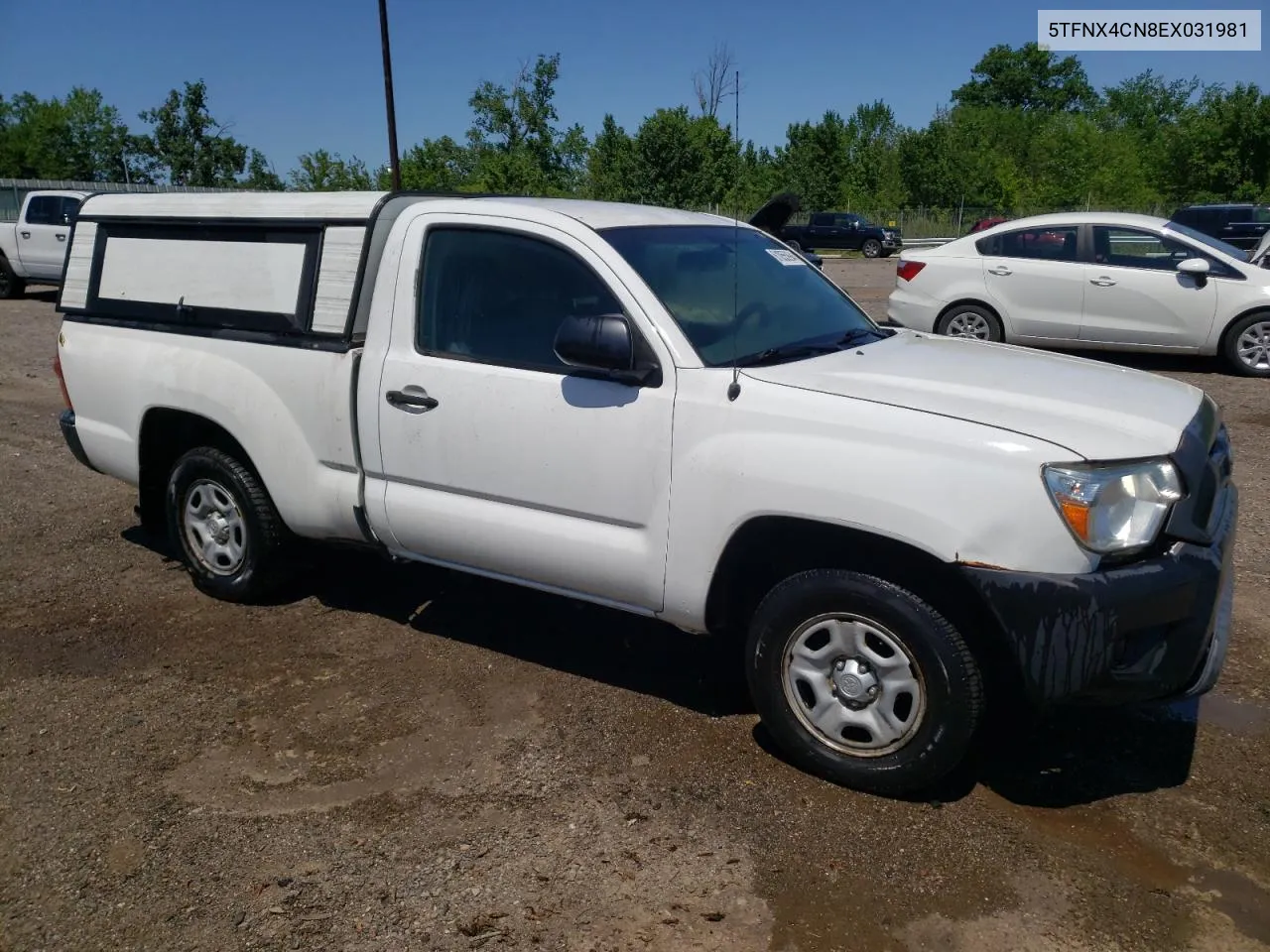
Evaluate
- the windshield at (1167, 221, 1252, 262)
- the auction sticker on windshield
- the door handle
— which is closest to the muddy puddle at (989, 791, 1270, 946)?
the auction sticker on windshield

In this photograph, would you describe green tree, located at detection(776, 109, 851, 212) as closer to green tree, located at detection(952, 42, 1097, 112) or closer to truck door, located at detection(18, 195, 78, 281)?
truck door, located at detection(18, 195, 78, 281)

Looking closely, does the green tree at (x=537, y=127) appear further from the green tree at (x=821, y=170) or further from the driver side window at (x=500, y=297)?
the driver side window at (x=500, y=297)

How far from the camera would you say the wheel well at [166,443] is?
16.2 feet

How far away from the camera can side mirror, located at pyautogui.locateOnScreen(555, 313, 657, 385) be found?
11.5 feet

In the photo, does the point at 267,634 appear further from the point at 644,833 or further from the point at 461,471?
the point at 644,833

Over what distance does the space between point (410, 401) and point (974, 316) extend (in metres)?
8.56

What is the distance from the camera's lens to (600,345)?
3498 millimetres

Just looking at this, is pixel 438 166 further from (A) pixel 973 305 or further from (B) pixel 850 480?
(B) pixel 850 480

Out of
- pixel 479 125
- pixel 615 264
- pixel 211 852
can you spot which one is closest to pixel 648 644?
pixel 615 264

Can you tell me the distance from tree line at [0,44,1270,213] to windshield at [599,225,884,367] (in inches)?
880

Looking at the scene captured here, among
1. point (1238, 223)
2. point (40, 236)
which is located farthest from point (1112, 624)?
point (1238, 223)

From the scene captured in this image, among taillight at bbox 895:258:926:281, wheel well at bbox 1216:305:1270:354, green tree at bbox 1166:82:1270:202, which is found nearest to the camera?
wheel well at bbox 1216:305:1270:354

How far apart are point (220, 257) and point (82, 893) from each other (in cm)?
283

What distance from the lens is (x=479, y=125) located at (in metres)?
46.3
